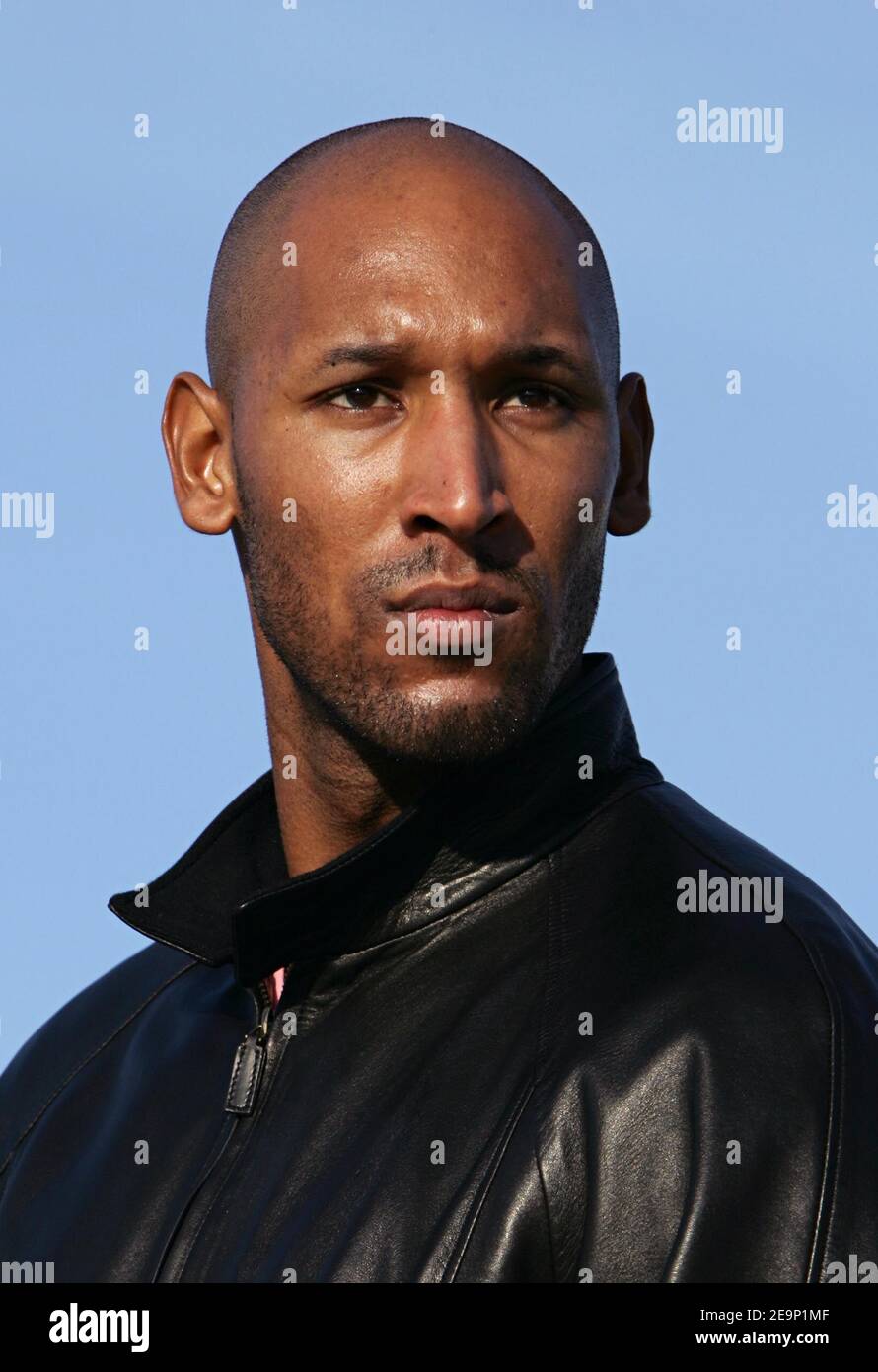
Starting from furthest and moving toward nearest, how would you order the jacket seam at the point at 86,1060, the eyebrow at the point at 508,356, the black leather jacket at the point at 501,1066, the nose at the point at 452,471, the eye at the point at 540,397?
the jacket seam at the point at 86,1060, the eye at the point at 540,397, the eyebrow at the point at 508,356, the nose at the point at 452,471, the black leather jacket at the point at 501,1066

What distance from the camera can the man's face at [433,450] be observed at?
4023 mm

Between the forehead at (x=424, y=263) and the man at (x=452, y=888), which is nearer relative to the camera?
the man at (x=452, y=888)

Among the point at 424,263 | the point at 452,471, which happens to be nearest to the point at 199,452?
the point at 424,263

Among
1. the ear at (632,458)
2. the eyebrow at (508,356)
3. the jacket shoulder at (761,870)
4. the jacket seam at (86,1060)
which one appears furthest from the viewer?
the jacket seam at (86,1060)

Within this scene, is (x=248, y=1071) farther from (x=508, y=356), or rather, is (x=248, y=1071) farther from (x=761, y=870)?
(x=508, y=356)

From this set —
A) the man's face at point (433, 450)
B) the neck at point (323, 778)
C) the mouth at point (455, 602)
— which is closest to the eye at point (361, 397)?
the man's face at point (433, 450)

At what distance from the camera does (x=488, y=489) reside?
397cm

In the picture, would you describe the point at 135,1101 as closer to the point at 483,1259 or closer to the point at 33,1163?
the point at 33,1163

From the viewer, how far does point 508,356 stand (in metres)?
4.08

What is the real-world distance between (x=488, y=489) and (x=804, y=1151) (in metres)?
1.35

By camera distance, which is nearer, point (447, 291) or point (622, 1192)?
point (622, 1192)

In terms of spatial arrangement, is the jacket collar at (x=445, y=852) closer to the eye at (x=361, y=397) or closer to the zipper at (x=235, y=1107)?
the zipper at (x=235, y=1107)

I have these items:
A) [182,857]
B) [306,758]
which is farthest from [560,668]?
[182,857]

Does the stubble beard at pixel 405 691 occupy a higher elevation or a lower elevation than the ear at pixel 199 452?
lower
